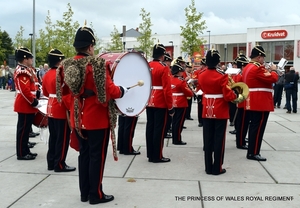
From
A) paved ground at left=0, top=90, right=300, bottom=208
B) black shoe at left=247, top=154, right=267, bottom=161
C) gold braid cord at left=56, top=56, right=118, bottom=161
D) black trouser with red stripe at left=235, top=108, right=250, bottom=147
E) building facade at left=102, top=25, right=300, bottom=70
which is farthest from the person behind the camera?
building facade at left=102, top=25, right=300, bottom=70

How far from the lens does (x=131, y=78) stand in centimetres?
522

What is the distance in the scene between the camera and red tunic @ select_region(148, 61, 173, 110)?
6426mm

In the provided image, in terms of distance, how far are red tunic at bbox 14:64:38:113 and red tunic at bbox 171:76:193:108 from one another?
3.43 metres

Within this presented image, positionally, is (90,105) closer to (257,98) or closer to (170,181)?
(170,181)

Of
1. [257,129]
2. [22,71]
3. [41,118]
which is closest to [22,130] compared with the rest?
[41,118]

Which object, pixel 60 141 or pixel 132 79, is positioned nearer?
pixel 132 79

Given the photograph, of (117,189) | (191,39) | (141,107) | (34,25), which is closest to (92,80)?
(141,107)

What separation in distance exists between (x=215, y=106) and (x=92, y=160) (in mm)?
2365

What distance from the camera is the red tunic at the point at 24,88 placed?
21.3 feet

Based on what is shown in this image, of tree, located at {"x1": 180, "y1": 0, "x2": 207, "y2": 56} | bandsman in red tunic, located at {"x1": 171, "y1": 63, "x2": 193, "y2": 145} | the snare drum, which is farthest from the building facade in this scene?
the snare drum

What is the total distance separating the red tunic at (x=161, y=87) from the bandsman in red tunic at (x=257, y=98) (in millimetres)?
1656

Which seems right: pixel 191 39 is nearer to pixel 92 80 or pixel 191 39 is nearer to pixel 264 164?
pixel 264 164

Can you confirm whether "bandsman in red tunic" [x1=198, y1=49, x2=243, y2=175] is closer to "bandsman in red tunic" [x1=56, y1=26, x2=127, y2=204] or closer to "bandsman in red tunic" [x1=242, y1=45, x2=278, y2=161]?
"bandsman in red tunic" [x1=242, y1=45, x2=278, y2=161]

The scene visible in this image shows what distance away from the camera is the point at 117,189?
17.0 ft
